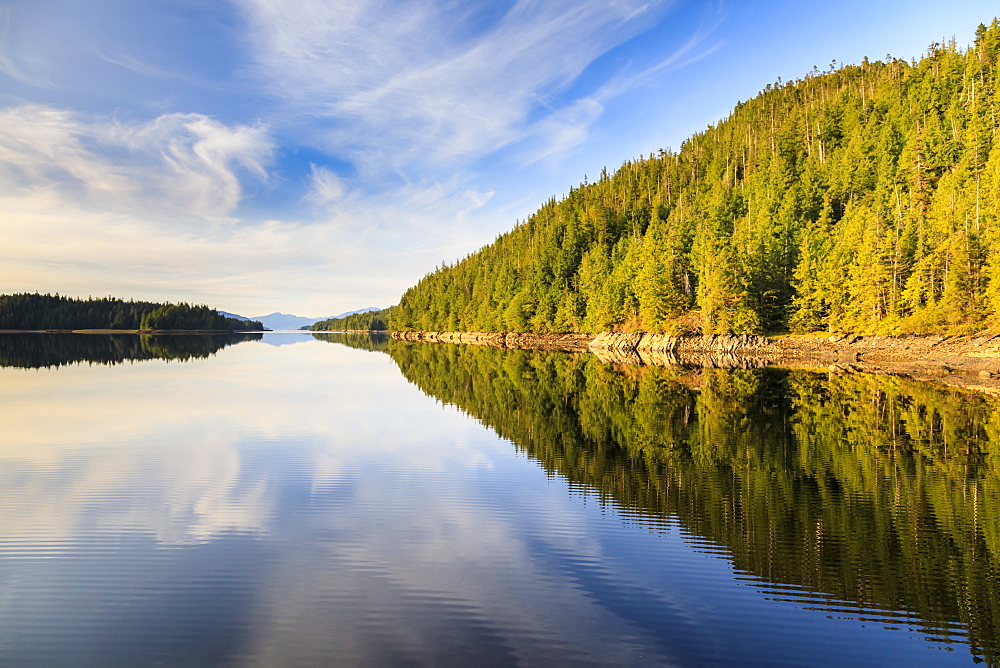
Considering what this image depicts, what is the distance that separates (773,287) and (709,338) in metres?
12.5

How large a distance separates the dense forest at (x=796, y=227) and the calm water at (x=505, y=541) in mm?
47131

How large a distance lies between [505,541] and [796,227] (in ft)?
323

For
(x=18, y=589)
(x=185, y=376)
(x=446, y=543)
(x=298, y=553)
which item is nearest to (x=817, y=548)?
(x=446, y=543)

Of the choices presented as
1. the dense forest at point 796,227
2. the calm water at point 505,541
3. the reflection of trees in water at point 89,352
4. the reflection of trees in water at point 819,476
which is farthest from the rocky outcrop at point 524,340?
the calm water at point 505,541

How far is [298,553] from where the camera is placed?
11.1 m

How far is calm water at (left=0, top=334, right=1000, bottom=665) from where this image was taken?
795cm

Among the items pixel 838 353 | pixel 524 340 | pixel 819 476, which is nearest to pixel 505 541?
pixel 819 476

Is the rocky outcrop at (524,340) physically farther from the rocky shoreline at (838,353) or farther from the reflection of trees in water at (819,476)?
the reflection of trees in water at (819,476)

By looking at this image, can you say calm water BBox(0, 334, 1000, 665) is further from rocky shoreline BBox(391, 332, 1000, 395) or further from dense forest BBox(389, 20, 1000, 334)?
dense forest BBox(389, 20, 1000, 334)

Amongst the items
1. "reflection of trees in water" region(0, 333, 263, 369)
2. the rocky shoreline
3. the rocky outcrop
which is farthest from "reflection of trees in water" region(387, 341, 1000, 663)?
the rocky outcrop

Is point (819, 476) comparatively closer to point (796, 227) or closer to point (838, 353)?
point (838, 353)

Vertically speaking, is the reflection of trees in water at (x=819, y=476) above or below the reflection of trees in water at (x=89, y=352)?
below

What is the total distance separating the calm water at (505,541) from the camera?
7.95 meters

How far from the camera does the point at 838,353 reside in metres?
68.8
